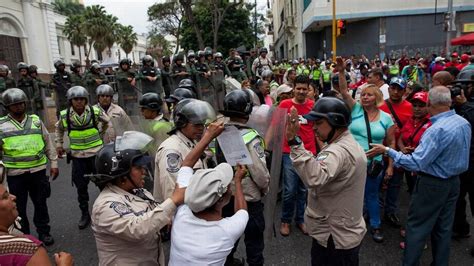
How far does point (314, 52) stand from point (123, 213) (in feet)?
113

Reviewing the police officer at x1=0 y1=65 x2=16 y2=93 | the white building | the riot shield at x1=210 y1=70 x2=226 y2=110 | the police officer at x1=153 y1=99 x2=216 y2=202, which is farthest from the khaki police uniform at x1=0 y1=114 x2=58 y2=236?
the white building

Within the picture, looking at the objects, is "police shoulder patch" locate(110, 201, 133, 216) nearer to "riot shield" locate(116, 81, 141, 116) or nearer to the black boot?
the black boot

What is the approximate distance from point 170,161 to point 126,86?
790 centimetres

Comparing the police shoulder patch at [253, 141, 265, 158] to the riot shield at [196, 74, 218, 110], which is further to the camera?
the riot shield at [196, 74, 218, 110]

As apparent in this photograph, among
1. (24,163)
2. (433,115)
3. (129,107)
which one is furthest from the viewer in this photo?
(129,107)

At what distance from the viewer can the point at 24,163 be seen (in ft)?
13.4

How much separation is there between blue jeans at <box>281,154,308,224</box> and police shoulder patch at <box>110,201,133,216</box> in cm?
262

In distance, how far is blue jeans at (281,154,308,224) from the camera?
4359 millimetres

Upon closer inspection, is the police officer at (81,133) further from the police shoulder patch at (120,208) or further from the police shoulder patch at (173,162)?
the police shoulder patch at (120,208)

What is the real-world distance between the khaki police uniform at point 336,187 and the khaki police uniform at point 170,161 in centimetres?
85

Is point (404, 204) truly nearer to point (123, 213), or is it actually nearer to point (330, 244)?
point (330, 244)

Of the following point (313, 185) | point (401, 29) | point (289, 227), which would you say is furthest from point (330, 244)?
point (401, 29)

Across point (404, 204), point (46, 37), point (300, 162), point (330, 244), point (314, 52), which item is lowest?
point (404, 204)

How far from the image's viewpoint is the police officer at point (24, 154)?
3990 mm
